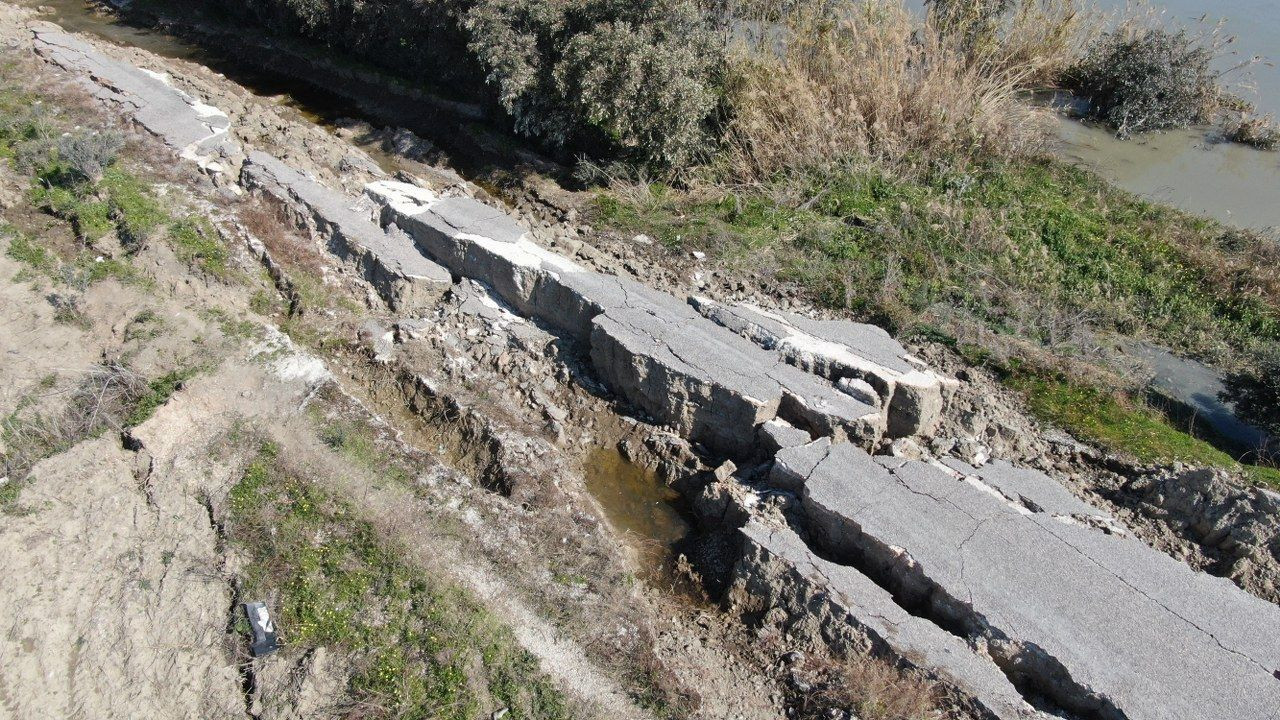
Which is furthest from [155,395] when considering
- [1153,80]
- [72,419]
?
[1153,80]

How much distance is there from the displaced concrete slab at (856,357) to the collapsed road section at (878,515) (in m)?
0.02

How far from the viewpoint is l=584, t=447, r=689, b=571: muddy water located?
7.60 metres

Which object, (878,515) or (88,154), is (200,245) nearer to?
(88,154)

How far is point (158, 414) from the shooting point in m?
7.52

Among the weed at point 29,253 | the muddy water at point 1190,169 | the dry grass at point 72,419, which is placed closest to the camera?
the dry grass at point 72,419

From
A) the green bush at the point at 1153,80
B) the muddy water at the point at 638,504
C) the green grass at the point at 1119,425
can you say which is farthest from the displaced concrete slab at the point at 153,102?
the green bush at the point at 1153,80

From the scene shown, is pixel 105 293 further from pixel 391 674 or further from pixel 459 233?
pixel 391 674

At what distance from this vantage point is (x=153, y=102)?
12.8m

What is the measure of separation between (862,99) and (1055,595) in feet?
29.6

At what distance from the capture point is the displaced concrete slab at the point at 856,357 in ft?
26.8

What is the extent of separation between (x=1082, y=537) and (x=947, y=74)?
8816 mm

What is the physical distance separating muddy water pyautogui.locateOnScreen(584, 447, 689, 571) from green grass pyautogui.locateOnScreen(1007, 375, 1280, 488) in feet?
14.7

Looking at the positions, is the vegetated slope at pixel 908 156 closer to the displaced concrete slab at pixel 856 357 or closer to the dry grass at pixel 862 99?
the dry grass at pixel 862 99

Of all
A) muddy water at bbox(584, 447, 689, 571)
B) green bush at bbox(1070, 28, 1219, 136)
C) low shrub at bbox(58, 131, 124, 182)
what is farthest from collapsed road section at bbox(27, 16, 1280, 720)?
green bush at bbox(1070, 28, 1219, 136)
